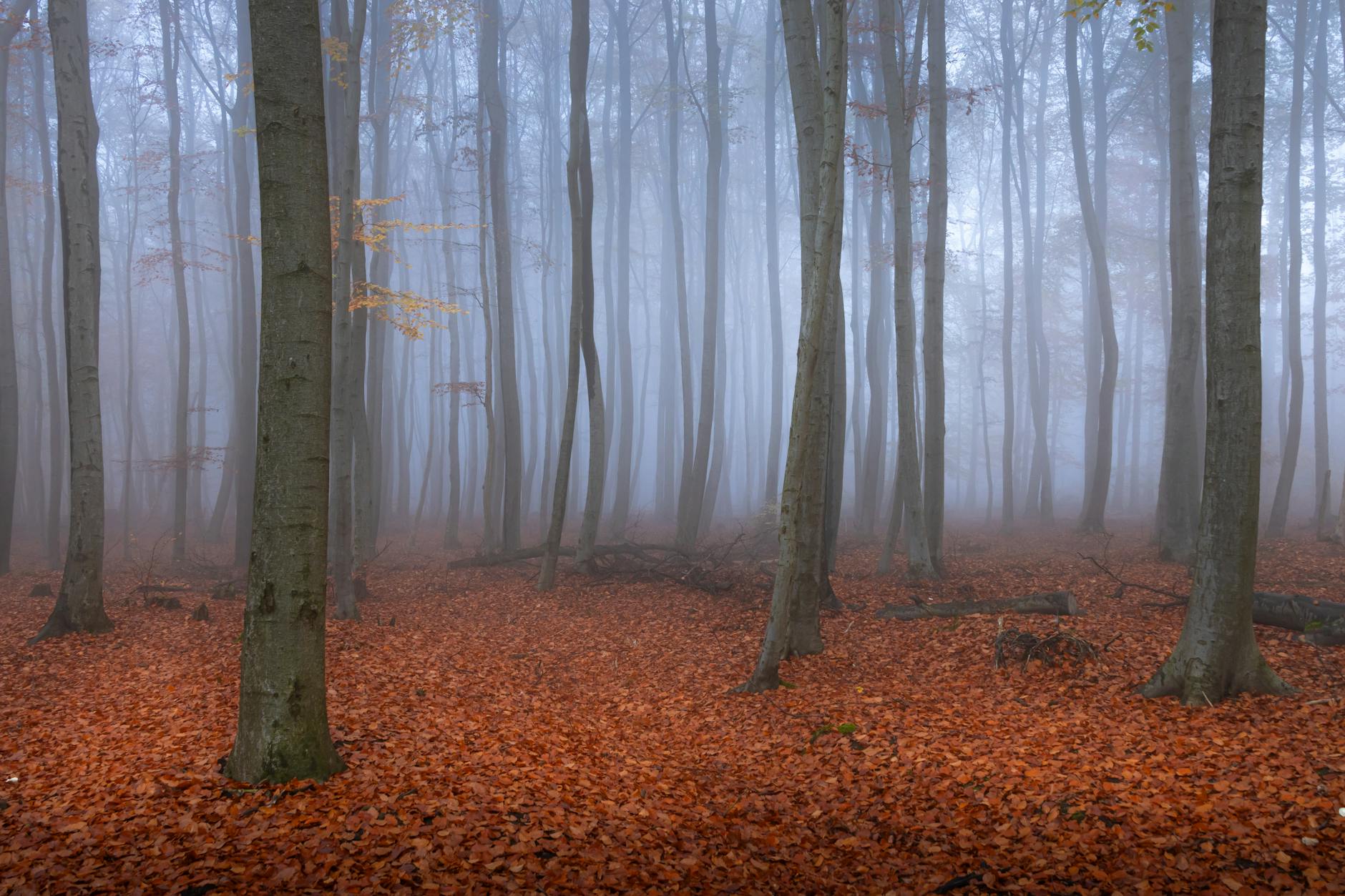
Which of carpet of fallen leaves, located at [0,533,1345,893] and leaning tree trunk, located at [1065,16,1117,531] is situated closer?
carpet of fallen leaves, located at [0,533,1345,893]

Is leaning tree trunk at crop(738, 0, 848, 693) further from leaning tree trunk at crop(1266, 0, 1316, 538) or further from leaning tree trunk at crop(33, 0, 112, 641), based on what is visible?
leaning tree trunk at crop(1266, 0, 1316, 538)

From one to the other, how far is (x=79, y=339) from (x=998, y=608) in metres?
10.5

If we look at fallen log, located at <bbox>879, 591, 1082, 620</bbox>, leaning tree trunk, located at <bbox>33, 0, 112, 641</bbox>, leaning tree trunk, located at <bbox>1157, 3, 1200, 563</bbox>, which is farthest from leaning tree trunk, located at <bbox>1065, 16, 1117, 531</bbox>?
leaning tree trunk, located at <bbox>33, 0, 112, 641</bbox>

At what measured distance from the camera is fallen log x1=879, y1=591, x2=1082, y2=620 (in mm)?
7969

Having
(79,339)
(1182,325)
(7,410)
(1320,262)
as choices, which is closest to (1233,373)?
(1182,325)

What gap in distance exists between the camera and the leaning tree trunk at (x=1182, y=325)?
1175cm

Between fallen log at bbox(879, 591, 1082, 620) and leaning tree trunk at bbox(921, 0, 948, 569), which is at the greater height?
leaning tree trunk at bbox(921, 0, 948, 569)

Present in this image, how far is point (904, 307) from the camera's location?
1114 cm

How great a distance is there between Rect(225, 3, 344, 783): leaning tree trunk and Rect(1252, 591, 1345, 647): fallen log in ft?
24.0

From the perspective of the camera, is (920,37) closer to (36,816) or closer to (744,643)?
(744,643)

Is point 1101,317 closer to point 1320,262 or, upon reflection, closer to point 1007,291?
point 1007,291

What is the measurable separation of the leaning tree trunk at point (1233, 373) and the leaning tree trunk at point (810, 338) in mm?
2750

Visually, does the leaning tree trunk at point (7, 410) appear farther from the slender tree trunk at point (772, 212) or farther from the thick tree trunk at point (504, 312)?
the slender tree trunk at point (772, 212)

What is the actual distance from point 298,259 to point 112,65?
1221 inches
